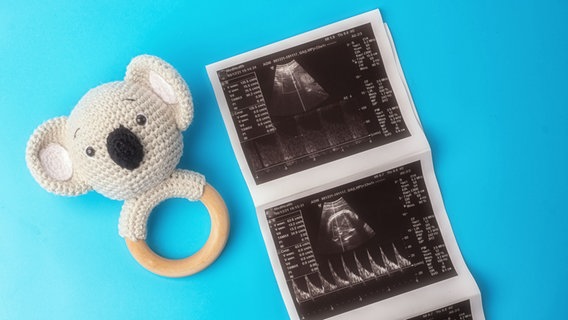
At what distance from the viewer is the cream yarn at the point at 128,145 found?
1.94 feet

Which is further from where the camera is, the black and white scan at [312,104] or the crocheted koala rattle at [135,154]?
the black and white scan at [312,104]

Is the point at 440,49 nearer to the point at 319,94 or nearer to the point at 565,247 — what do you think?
the point at 319,94

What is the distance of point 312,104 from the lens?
2.36 ft

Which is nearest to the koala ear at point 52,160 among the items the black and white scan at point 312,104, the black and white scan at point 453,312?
the black and white scan at point 312,104

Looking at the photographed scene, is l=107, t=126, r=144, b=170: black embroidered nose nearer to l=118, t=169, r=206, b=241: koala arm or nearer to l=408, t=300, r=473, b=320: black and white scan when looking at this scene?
l=118, t=169, r=206, b=241: koala arm

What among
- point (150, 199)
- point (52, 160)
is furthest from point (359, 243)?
point (52, 160)

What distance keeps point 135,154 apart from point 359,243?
0.31 m

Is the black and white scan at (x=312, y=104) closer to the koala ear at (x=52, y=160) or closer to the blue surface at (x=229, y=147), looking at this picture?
the blue surface at (x=229, y=147)

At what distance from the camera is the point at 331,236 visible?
712mm

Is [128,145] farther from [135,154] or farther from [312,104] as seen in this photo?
[312,104]

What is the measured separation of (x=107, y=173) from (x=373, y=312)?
374mm

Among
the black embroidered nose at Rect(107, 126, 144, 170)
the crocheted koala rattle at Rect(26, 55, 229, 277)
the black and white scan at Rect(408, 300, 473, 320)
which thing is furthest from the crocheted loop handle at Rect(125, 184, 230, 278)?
the black and white scan at Rect(408, 300, 473, 320)

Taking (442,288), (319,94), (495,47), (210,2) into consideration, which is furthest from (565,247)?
(210,2)

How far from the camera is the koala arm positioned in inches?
25.5
